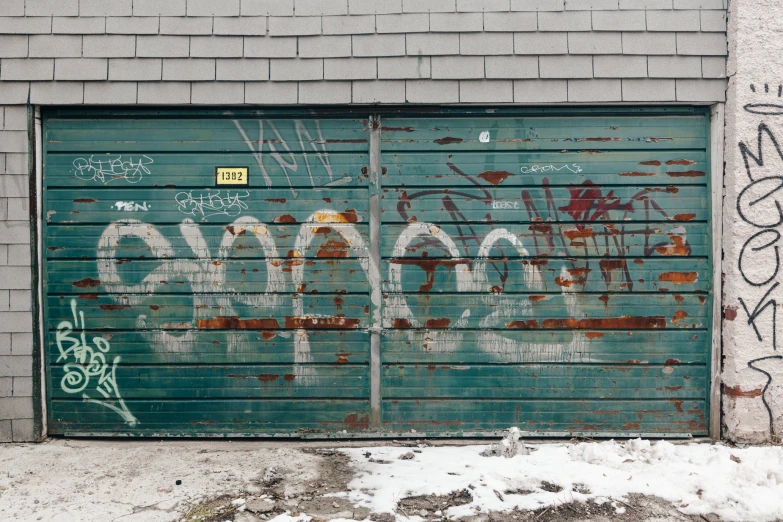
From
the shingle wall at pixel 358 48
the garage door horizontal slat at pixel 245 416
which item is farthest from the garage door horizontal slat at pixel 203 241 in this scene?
the garage door horizontal slat at pixel 245 416

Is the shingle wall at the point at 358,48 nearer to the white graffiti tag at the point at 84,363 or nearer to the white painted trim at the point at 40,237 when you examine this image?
the white painted trim at the point at 40,237

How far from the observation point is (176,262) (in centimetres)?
466

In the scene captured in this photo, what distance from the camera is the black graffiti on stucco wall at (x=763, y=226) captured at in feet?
14.6

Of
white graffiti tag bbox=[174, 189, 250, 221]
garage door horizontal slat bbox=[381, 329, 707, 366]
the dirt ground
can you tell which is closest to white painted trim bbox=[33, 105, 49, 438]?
the dirt ground

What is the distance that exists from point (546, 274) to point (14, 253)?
4326mm

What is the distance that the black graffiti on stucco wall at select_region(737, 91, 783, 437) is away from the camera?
14.6 ft

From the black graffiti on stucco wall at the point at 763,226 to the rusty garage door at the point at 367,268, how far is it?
43 cm

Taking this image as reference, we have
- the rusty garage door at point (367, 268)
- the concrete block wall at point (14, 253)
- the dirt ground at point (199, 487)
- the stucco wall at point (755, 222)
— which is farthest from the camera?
the rusty garage door at point (367, 268)

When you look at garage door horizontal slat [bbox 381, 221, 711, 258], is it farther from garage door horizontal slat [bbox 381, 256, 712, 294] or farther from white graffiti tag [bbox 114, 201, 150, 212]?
white graffiti tag [bbox 114, 201, 150, 212]

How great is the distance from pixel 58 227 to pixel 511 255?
3.73 meters

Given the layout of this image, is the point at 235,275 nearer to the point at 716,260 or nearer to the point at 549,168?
the point at 549,168

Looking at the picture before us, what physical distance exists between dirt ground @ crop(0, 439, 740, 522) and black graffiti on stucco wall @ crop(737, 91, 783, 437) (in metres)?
1.62

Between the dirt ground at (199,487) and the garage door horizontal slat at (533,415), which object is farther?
the garage door horizontal slat at (533,415)

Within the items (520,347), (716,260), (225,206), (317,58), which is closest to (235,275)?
(225,206)
